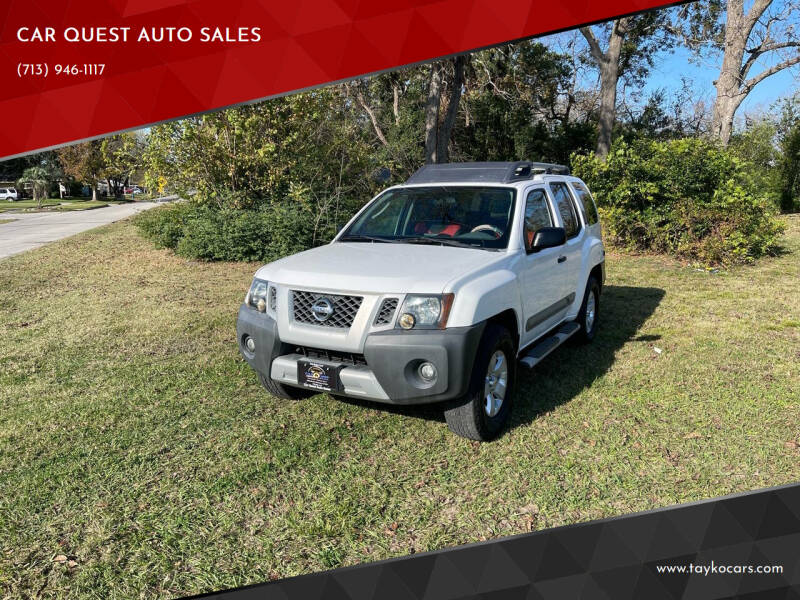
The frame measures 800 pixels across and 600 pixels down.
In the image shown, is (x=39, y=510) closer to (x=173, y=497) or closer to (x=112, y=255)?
(x=173, y=497)

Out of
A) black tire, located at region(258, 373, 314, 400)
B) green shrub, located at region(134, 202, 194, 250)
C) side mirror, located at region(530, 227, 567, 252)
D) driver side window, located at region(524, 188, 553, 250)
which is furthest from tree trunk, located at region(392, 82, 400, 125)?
black tire, located at region(258, 373, 314, 400)

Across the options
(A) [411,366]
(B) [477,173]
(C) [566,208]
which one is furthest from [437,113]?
(A) [411,366]

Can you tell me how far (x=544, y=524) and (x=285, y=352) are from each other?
1983mm

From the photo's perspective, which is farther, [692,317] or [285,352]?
[692,317]

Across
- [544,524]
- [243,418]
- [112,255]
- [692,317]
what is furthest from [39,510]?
[112,255]

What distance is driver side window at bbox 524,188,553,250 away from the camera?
15.9 feet

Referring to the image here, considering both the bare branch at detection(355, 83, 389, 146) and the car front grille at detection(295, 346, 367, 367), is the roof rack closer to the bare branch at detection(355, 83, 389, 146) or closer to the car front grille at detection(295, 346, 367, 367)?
the car front grille at detection(295, 346, 367, 367)

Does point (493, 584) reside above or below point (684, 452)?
above

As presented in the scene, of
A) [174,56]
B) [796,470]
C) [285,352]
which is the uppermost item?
[174,56]

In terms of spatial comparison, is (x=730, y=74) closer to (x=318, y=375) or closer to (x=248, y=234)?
(x=248, y=234)

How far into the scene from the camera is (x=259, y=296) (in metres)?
4.27

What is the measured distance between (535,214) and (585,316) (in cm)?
165

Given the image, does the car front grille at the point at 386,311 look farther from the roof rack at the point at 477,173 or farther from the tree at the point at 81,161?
the tree at the point at 81,161

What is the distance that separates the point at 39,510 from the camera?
3371 mm
